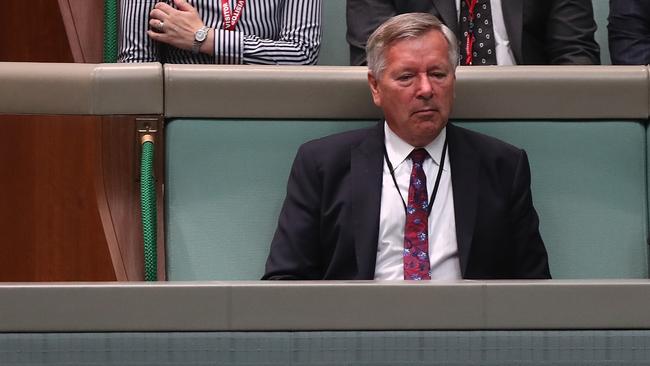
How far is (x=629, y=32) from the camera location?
6.81ft

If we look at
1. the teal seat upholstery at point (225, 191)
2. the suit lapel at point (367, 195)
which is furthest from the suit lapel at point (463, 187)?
the teal seat upholstery at point (225, 191)

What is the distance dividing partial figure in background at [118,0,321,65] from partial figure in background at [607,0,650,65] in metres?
0.57

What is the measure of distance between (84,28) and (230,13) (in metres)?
0.31

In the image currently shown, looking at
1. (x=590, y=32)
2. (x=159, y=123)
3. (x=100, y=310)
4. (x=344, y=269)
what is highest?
(x=590, y=32)

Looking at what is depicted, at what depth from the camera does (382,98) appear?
167 centimetres

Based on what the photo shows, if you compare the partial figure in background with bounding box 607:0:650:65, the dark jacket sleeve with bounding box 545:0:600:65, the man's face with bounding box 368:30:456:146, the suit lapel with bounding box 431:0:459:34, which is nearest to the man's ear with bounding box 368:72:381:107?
the man's face with bounding box 368:30:456:146

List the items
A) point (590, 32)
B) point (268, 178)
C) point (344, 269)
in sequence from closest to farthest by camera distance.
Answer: point (344, 269)
point (268, 178)
point (590, 32)

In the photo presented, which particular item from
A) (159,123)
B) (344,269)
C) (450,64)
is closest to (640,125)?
(450,64)

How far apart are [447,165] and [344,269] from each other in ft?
0.75

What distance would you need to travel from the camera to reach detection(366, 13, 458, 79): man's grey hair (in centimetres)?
169

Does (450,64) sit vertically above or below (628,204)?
above

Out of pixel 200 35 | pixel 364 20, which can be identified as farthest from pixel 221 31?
pixel 364 20

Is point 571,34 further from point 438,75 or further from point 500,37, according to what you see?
point 438,75

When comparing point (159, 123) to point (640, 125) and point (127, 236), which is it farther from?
point (640, 125)
